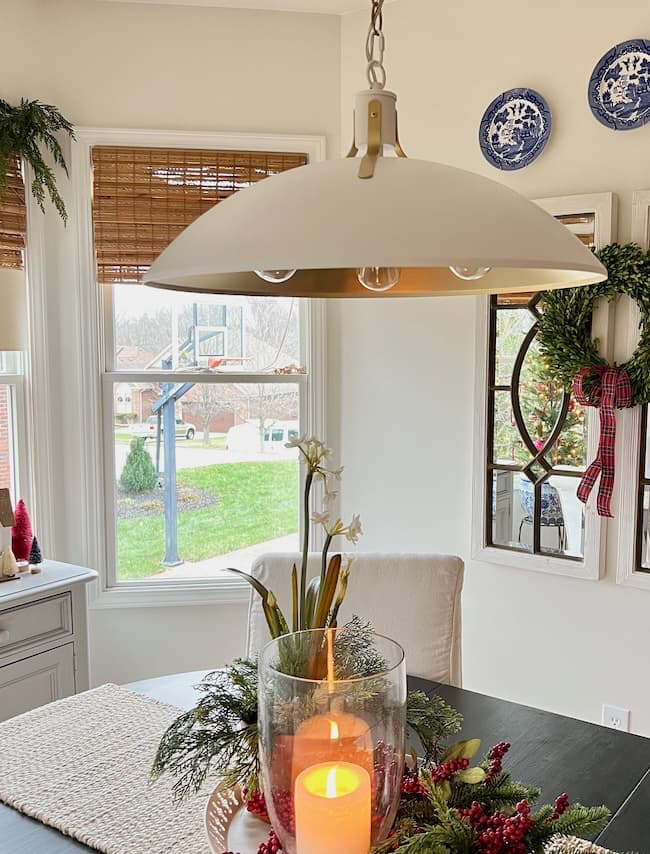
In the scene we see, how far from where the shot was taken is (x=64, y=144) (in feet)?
9.13

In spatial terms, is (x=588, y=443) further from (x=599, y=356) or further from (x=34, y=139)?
(x=34, y=139)

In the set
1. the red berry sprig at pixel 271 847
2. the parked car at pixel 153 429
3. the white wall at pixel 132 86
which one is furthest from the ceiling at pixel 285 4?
the red berry sprig at pixel 271 847

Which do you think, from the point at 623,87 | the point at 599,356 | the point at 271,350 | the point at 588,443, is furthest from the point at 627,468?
the point at 271,350

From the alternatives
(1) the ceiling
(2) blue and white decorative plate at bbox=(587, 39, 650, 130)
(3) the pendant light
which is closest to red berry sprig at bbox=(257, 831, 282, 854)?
(3) the pendant light

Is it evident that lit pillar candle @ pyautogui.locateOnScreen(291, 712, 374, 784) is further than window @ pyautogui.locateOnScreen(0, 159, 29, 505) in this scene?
No

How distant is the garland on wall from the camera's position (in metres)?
2.30

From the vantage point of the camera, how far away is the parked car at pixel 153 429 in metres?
2.96

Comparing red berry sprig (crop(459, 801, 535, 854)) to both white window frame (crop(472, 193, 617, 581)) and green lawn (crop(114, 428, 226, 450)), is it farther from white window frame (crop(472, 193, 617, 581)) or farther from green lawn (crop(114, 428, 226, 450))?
green lawn (crop(114, 428, 226, 450))

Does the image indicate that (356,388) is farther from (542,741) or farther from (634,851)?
(634,851)

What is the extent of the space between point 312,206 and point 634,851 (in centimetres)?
100

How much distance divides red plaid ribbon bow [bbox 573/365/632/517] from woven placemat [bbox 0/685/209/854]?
4.90ft

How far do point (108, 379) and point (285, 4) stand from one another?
1485 millimetres

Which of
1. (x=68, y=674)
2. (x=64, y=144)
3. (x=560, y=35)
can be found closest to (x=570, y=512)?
(x=560, y=35)

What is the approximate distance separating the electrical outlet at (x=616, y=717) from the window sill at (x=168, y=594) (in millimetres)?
1334
